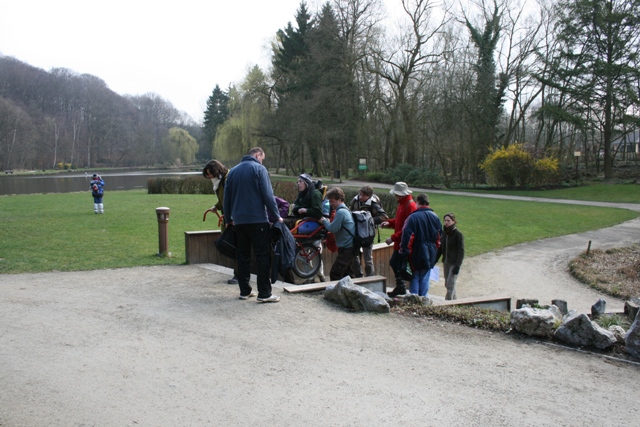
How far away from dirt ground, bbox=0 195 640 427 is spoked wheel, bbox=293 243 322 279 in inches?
67.4

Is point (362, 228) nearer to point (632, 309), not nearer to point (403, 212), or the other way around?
point (403, 212)

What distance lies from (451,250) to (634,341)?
12.9 feet

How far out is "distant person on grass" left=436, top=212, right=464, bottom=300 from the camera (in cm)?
807

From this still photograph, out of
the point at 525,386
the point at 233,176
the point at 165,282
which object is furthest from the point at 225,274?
the point at 525,386

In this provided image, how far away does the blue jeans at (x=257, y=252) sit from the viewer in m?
5.73

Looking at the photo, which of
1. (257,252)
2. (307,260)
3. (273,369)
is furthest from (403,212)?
(273,369)

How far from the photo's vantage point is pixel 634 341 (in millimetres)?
4262

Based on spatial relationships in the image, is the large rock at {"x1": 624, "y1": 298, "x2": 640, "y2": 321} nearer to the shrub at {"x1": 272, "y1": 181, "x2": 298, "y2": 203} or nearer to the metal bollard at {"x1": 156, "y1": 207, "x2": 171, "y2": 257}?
the metal bollard at {"x1": 156, "y1": 207, "x2": 171, "y2": 257}

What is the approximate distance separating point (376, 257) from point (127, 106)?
145 m

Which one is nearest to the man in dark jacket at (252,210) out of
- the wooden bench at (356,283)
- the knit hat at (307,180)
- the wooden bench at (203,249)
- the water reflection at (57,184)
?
the wooden bench at (356,283)

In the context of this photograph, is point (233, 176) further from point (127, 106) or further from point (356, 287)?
point (127, 106)

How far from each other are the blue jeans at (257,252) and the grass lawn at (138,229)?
10.7 ft

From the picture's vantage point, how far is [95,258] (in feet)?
30.8

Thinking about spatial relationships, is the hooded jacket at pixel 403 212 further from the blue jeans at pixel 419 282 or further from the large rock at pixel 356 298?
the large rock at pixel 356 298
